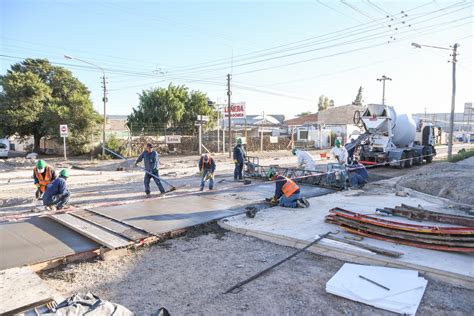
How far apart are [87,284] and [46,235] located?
221 centimetres

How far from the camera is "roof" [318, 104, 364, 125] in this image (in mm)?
56312

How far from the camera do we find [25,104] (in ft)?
85.7

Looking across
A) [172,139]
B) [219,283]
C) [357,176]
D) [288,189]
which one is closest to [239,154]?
[357,176]

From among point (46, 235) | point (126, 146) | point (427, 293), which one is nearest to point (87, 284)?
point (46, 235)

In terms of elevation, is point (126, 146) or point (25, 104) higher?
point (25, 104)

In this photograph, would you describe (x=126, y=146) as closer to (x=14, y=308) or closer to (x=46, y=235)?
(x=46, y=235)

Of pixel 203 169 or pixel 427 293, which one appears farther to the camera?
pixel 203 169

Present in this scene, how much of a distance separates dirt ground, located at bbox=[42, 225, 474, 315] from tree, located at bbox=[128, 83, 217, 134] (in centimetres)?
2575

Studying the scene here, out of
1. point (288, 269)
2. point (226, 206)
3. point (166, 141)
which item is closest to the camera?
point (288, 269)

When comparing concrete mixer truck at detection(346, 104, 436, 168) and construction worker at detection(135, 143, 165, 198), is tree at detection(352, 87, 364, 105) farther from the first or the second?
construction worker at detection(135, 143, 165, 198)

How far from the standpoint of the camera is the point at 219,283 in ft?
14.9

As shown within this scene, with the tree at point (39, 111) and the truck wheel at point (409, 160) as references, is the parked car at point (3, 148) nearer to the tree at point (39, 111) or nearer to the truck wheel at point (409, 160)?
the tree at point (39, 111)

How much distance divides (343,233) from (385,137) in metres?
12.9

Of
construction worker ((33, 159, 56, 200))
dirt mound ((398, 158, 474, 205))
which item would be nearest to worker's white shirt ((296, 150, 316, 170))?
dirt mound ((398, 158, 474, 205))
